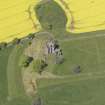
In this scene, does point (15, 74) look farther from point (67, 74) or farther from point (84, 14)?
point (84, 14)

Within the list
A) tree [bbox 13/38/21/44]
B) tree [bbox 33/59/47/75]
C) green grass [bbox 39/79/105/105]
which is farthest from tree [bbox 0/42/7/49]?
green grass [bbox 39/79/105/105]

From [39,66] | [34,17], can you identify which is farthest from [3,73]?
[34,17]

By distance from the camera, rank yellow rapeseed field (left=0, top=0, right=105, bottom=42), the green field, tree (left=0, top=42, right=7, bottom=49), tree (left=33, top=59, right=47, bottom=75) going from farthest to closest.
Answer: yellow rapeseed field (left=0, top=0, right=105, bottom=42) → tree (left=0, top=42, right=7, bottom=49) → tree (left=33, top=59, right=47, bottom=75) → the green field

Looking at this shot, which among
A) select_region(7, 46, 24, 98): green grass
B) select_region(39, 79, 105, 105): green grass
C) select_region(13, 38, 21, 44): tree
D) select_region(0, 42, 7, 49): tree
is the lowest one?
select_region(39, 79, 105, 105): green grass

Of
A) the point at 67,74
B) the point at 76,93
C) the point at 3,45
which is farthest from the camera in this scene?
the point at 3,45

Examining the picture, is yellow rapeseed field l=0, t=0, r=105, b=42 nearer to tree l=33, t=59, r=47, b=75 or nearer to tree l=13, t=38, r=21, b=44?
tree l=13, t=38, r=21, b=44

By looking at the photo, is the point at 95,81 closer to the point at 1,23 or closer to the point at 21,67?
the point at 21,67

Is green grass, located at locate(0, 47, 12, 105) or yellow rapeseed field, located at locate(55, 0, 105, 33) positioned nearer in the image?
green grass, located at locate(0, 47, 12, 105)

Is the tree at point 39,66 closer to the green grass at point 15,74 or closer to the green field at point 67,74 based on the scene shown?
the green field at point 67,74

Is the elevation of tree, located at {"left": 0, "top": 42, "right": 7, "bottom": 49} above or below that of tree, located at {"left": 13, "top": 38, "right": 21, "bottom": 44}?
above

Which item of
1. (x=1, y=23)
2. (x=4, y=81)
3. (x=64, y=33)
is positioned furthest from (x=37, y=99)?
(x=1, y=23)
